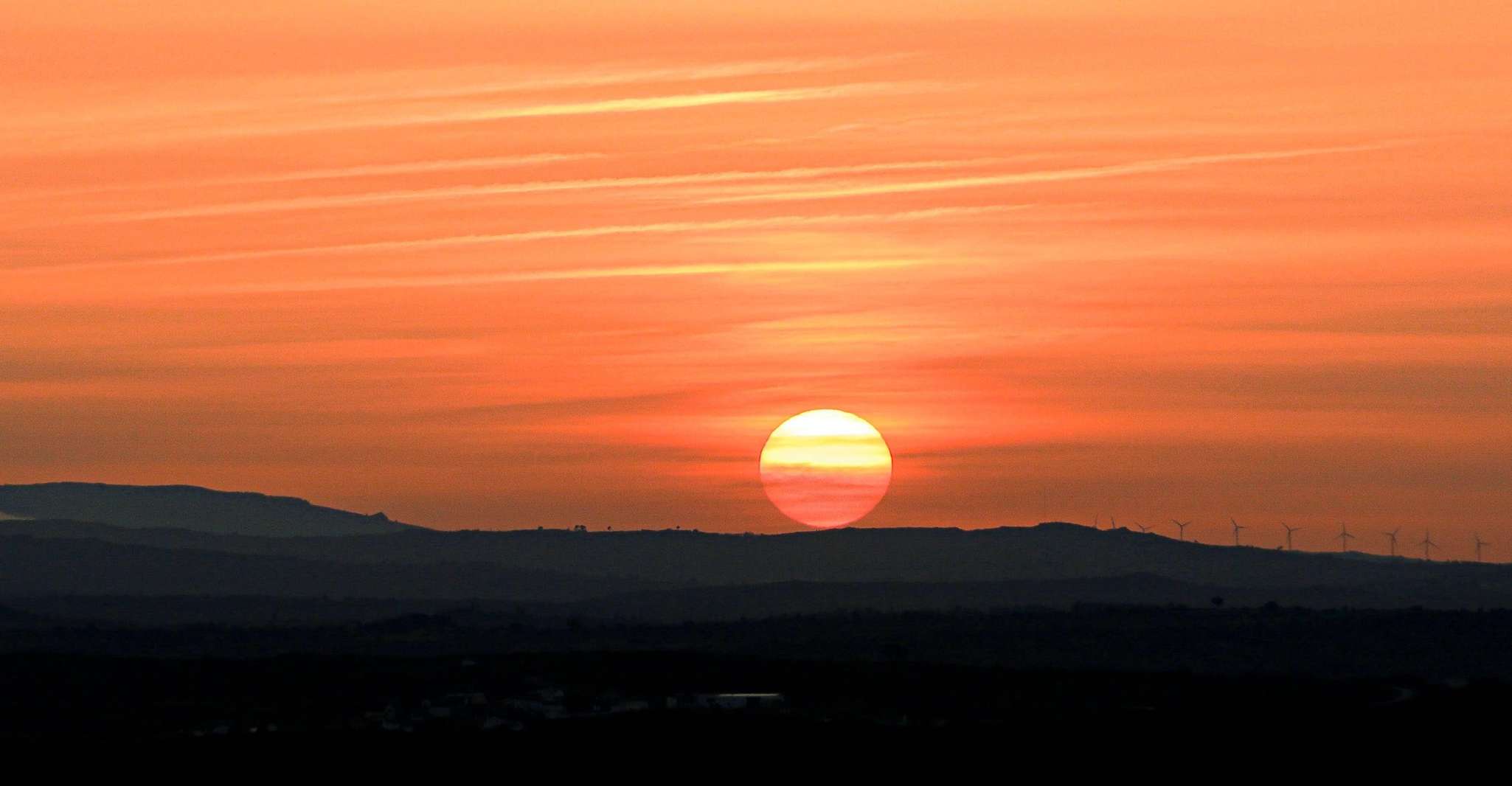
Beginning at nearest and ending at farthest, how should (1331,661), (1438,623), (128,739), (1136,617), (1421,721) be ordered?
(1421,721)
(128,739)
(1331,661)
(1438,623)
(1136,617)

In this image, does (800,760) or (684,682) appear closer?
(800,760)

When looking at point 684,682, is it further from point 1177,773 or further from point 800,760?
point 1177,773

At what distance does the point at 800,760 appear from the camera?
2625 inches

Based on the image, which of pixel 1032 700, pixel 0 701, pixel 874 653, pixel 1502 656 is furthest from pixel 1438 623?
pixel 0 701

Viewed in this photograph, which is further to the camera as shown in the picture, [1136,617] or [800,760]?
[1136,617]

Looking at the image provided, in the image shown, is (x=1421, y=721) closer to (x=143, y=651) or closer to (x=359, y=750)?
(x=359, y=750)

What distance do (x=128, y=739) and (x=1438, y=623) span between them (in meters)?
96.8

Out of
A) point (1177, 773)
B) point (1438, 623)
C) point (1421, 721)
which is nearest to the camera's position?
point (1177, 773)

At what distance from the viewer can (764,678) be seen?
105625mm

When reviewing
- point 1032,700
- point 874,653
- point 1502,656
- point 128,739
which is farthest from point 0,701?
point 1502,656

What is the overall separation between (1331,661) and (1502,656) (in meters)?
9.86

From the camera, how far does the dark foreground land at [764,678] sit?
80.7 meters

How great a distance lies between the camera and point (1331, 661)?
5143 inches

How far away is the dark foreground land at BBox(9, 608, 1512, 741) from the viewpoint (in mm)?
80688
